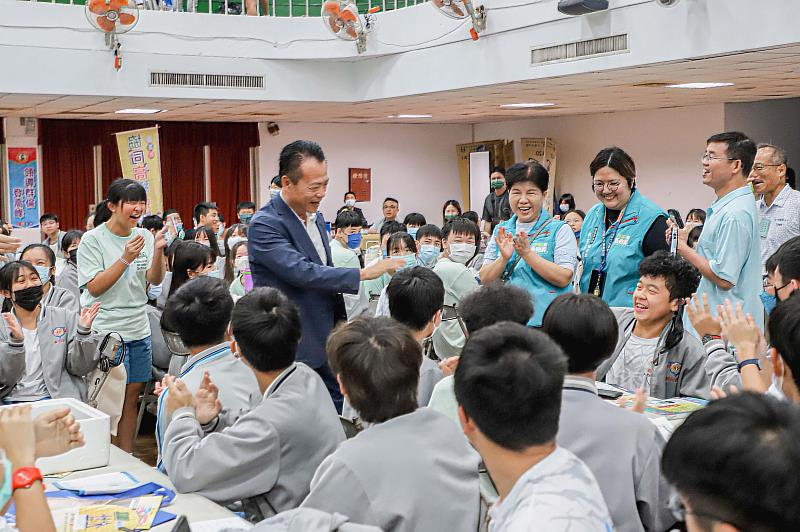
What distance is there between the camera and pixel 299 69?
9570 mm

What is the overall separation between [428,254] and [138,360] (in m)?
2.64

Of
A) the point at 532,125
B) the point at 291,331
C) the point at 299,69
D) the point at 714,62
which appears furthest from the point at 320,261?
the point at 532,125

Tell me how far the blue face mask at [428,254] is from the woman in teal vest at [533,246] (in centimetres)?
261

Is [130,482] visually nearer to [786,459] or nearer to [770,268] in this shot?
[786,459]

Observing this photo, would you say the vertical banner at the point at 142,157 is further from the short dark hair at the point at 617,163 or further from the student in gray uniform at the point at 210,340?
the student in gray uniform at the point at 210,340

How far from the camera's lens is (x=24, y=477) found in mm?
1812

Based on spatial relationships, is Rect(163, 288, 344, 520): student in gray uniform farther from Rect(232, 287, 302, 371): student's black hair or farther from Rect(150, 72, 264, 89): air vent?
Rect(150, 72, 264, 89): air vent

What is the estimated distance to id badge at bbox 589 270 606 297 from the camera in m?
3.94

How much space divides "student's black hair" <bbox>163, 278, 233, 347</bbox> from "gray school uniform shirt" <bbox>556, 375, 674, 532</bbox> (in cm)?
125

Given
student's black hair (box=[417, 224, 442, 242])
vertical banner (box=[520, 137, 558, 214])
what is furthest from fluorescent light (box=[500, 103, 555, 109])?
student's black hair (box=[417, 224, 442, 242])

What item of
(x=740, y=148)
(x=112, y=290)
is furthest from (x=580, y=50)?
(x=112, y=290)

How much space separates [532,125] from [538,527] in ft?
39.3

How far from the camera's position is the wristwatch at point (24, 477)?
1802 millimetres

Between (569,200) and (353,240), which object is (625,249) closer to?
(353,240)
